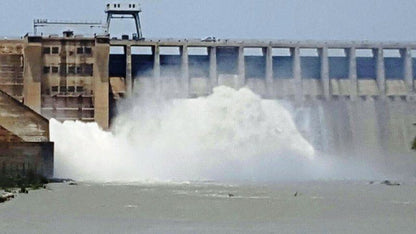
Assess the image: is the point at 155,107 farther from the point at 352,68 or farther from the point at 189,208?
the point at 189,208

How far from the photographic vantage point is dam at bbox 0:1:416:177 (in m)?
65.2

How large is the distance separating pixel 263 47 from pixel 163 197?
110 ft

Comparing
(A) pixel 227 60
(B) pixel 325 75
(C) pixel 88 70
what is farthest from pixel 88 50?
(B) pixel 325 75

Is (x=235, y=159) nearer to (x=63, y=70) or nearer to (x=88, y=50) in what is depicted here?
(x=88, y=50)

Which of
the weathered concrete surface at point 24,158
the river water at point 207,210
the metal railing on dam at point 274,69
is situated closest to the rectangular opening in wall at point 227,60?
the metal railing on dam at point 274,69

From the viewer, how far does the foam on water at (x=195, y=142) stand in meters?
59.9

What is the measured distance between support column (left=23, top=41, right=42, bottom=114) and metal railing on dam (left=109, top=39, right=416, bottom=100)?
5.36m

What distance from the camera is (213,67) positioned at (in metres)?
68.4

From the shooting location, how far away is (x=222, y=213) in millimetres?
30047

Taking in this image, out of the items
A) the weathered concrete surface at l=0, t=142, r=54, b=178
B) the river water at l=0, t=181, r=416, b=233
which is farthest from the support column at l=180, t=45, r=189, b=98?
the river water at l=0, t=181, r=416, b=233

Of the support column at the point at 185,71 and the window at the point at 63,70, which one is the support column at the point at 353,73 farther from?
the window at the point at 63,70

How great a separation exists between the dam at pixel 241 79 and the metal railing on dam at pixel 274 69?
7 centimetres

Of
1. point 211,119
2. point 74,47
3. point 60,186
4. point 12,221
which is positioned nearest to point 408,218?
point 12,221

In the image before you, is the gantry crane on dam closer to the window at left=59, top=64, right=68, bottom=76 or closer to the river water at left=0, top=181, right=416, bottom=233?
the window at left=59, top=64, right=68, bottom=76
